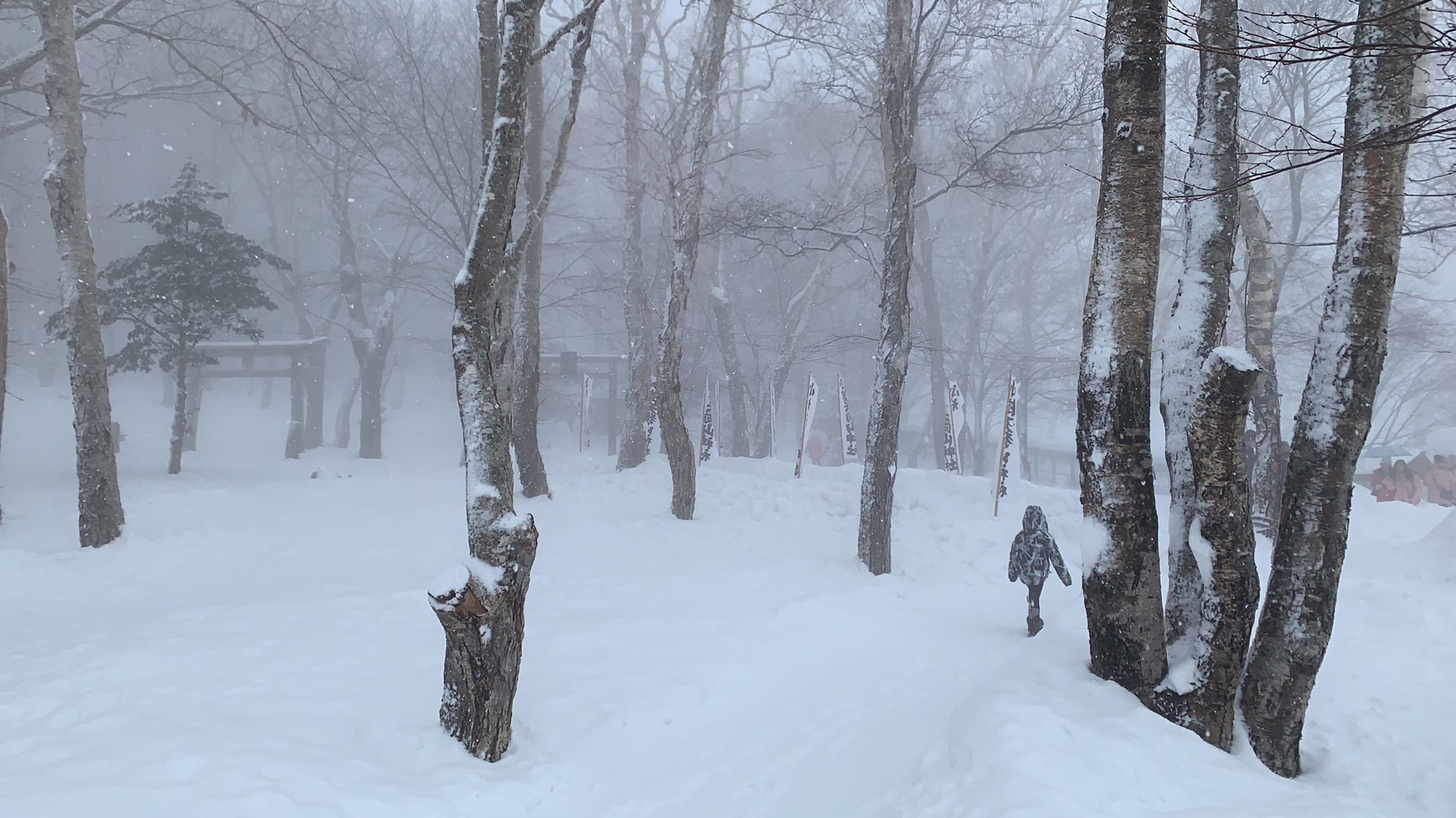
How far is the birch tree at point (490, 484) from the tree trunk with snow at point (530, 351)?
31.0ft

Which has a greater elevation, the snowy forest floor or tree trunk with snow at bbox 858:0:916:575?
tree trunk with snow at bbox 858:0:916:575

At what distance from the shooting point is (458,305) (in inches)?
173

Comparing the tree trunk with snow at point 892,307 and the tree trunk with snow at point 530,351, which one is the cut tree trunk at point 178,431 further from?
the tree trunk with snow at point 892,307

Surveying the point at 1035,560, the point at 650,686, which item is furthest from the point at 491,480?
the point at 1035,560

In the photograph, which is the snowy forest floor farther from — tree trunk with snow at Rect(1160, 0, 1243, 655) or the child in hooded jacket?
tree trunk with snow at Rect(1160, 0, 1243, 655)

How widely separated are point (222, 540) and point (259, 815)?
7.86 m

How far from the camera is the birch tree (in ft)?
13.4

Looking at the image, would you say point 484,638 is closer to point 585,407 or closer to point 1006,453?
point 1006,453

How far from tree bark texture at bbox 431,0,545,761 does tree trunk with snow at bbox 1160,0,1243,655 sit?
373cm

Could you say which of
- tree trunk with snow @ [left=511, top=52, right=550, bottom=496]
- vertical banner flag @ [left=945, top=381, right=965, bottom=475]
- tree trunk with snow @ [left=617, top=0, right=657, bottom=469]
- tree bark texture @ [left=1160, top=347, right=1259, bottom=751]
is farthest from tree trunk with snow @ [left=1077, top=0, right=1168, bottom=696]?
tree trunk with snow @ [left=617, top=0, right=657, bottom=469]

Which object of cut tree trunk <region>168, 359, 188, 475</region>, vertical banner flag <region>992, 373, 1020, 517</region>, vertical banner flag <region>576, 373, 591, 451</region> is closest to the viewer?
vertical banner flag <region>992, 373, 1020, 517</region>

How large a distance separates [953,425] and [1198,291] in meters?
11.4

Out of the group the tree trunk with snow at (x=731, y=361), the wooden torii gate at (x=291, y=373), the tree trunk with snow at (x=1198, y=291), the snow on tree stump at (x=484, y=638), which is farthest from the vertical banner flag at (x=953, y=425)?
the wooden torii gate at (x=291, y=373)

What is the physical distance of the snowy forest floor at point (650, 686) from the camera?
3.53 metres
